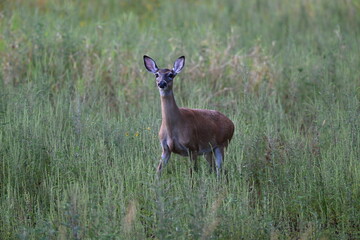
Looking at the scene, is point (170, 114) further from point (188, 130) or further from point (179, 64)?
point (179, 64)

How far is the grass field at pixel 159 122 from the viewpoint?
6.67m

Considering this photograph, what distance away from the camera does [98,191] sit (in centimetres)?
710

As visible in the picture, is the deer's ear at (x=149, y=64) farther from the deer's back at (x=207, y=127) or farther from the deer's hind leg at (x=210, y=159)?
the deer's hind leg at (x=210, y=159)

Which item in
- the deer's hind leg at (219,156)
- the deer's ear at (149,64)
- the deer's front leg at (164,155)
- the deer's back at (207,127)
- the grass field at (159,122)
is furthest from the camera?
the deer's ear at (149,64)

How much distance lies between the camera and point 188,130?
834 cm

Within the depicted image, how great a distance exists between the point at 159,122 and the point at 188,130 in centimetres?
139

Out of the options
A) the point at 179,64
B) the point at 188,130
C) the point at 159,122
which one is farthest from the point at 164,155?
the point at 159,122

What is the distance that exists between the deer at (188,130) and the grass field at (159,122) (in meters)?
0.17

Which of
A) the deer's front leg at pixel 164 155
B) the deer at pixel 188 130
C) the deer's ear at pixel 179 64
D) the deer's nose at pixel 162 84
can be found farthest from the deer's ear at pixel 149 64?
the deer's front leg at pixel 164 155

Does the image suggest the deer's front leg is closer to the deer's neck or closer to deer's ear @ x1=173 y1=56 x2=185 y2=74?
the deer's neck

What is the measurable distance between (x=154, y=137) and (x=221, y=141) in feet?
2.78

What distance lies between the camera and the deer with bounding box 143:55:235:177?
27.0 ft

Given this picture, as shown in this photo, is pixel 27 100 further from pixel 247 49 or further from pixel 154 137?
pixel 247 49

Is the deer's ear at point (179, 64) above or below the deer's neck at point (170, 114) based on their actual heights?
above
